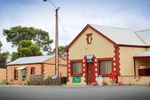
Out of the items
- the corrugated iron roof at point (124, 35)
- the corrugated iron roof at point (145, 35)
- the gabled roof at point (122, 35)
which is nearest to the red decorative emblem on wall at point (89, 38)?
the gabled roof at point (122, 35)

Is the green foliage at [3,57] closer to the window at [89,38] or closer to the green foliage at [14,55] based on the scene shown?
the green foliage at [14,55]

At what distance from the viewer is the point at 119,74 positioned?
2748 centimetres

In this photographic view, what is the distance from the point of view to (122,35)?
3127 centimetres

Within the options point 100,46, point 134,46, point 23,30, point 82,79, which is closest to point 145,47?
point 134,46

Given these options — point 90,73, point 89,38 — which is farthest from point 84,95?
point 89,38

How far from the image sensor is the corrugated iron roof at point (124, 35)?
2948cm

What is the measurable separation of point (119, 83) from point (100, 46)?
519cm

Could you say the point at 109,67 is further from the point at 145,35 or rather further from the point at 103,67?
the point at 145,35

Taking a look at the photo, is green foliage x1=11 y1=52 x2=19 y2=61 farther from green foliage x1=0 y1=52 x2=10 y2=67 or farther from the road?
the road

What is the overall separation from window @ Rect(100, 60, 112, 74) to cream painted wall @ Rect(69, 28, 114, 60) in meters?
0.63

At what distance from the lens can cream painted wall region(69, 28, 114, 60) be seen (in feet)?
95.1

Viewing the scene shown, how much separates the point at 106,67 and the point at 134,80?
452 cm

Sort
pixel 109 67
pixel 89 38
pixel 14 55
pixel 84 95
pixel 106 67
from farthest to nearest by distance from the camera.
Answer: pixel 14 55 → pixel 89 38 → pixel 106 67 → pixel 109 67 → pixel 84 95

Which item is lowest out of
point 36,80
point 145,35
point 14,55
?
point 36,80
